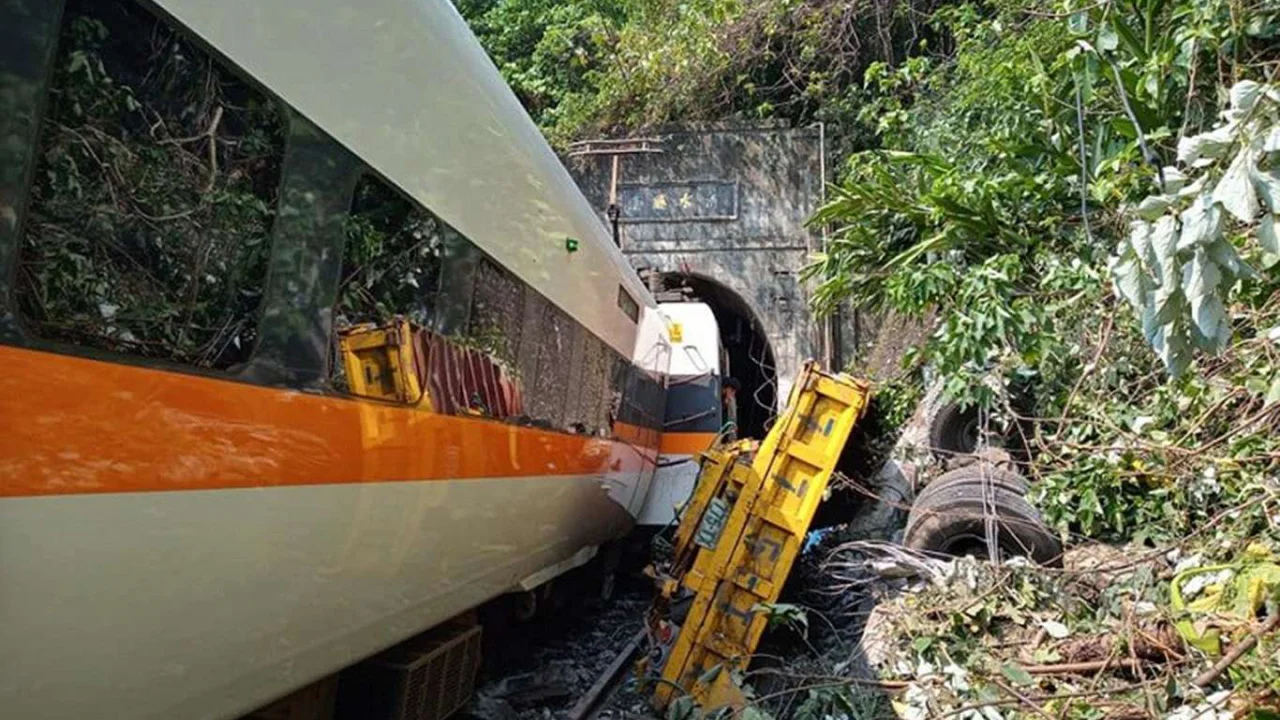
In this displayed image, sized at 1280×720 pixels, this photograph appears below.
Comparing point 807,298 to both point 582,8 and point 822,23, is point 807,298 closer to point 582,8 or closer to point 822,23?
point 822,23

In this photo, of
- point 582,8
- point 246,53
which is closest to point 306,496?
point 246,53

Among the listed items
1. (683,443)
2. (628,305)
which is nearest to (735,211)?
(683,443)

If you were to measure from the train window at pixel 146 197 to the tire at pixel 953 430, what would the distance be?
627 cm

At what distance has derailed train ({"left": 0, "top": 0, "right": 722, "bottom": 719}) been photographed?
157 cm

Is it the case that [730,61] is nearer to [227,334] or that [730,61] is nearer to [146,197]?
[227,334]

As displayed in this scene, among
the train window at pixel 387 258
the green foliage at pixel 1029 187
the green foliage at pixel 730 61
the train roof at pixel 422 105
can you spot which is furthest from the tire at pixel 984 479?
the green foliage at pixel 730 61

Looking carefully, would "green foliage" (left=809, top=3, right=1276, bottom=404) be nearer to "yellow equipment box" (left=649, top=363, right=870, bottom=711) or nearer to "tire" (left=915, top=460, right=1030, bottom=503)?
"tire" (left=915, top=460, right=1030, bottom=503)

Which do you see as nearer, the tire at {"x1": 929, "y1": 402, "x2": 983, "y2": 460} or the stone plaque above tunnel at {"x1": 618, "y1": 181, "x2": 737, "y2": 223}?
the tire at {"x1": 929, "y1": 402, "x2": 983, "y2": 460}

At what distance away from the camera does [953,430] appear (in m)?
7.49

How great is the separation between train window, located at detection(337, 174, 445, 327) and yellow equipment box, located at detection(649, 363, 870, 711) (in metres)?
2.62

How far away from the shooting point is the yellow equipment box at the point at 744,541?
4.91 meters

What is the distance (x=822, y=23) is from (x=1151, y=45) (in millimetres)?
9349

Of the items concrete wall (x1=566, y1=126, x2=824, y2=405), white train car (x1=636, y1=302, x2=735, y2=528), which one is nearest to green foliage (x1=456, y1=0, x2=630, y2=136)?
concrete wall (x1=566, y1=126, x2=824, y2=405)

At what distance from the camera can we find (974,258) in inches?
229
